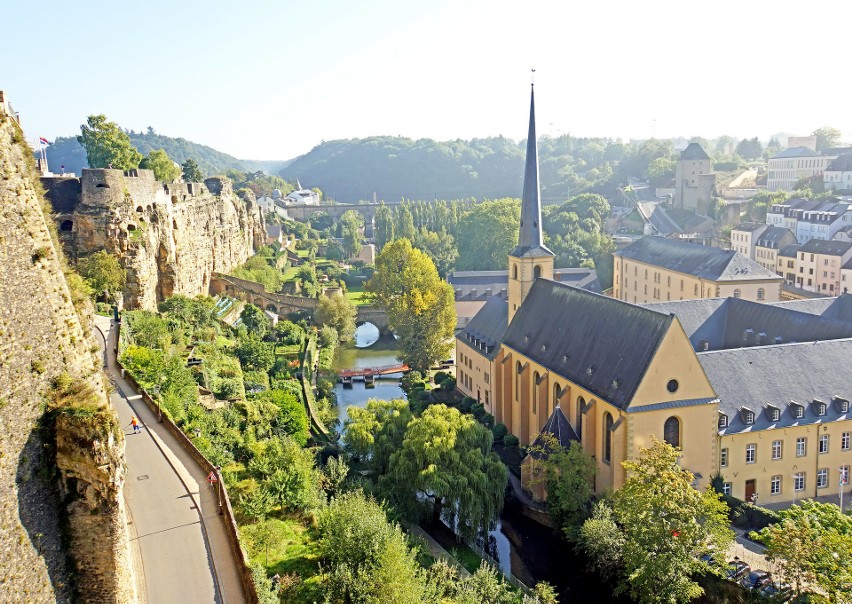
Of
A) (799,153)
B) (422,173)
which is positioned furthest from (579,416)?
(422,173)

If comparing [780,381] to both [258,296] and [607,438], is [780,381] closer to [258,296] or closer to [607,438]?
[607,438]

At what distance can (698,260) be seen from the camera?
56688 millimetres

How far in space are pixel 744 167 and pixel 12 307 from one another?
126529mm

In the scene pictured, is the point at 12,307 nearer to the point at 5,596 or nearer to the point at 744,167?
the point at 5,596

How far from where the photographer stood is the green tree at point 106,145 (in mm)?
56375

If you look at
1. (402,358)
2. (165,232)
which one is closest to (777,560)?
(402,358)

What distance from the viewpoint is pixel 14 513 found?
40.6ft

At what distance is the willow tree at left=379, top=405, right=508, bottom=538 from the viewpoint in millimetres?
28828

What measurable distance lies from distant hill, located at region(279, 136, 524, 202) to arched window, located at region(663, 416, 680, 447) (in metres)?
135

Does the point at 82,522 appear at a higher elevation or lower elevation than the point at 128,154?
lower

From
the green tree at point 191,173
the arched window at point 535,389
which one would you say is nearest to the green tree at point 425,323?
the arched window at point 535,389

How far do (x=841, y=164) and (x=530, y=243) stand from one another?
215 ft

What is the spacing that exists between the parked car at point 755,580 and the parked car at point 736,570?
0.15 meters

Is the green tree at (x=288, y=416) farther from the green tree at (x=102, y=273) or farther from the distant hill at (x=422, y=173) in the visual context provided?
the distant hill at (x=422, y=173)
